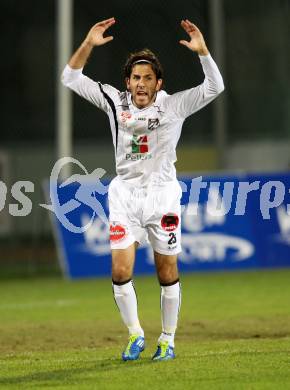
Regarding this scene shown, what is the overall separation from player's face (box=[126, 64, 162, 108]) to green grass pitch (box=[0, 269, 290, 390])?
193 cm

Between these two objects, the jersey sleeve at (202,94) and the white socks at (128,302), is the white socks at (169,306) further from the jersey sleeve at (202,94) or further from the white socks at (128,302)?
the jersey sleeve at (202,94)

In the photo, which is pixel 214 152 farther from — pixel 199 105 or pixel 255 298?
pixel 199 105

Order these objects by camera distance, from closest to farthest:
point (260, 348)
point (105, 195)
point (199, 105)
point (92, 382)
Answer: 1. point (92, 382)
2. point (199, 105)
3. point (260, 348)
4. point (105, 195)

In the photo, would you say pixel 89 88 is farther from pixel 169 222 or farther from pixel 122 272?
pixel 122 272

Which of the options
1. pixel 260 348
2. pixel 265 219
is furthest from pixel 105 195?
pixel 260 348

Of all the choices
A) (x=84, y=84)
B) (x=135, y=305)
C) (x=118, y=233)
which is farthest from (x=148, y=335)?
(x=84, y=84)

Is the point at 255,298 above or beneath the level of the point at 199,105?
beneath

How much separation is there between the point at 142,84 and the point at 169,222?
1.04 metres

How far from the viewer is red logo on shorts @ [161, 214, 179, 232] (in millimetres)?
8242

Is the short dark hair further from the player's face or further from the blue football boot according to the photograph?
the blue football boot

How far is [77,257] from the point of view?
16266mm

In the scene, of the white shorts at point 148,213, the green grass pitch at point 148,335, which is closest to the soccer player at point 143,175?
the white shorts at point 148,213

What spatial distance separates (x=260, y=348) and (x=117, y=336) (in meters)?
2.12

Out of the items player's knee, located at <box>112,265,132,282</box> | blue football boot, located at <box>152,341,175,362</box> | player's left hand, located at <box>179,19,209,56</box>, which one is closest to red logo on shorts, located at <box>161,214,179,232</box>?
player's knee, located at <box>112,265,132,282</box>
